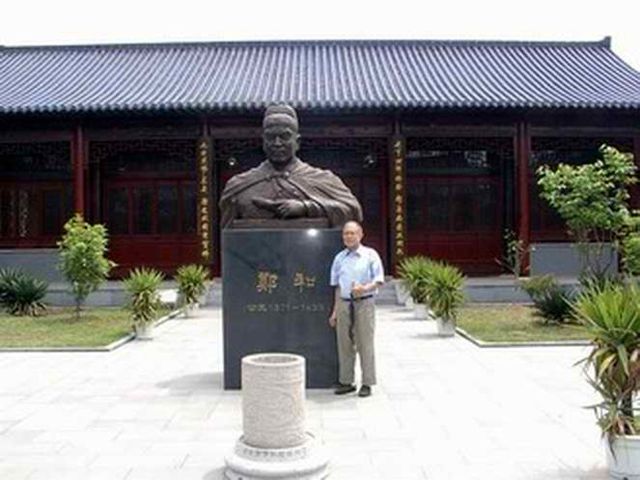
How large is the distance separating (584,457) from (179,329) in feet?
27.4

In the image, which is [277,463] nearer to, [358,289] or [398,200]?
[358,289]

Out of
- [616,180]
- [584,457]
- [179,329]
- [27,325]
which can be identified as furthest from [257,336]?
[616,180]

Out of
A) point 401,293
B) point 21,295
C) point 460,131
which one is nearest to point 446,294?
point 401,293

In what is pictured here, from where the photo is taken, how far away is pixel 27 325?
1311 centimetres

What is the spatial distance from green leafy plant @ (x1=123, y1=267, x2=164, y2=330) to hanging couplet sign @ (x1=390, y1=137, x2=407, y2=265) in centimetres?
683

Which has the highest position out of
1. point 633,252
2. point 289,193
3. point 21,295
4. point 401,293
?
point 289,193

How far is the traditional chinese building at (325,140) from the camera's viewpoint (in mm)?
17438

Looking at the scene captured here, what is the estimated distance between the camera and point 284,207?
743cm

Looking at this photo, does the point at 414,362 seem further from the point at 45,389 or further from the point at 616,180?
the point at 616,180

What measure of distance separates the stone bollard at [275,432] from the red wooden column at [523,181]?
13340 mm

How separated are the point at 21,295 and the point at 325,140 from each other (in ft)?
24.5

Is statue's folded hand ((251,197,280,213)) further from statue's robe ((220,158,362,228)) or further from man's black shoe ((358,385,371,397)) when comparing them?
man's black shoe ((358,385,371,397))

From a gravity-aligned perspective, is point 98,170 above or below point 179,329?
above

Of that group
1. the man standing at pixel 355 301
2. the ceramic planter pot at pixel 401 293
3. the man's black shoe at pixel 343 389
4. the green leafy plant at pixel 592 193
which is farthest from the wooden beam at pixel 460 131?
the man's black shoe at pixel 343 389
